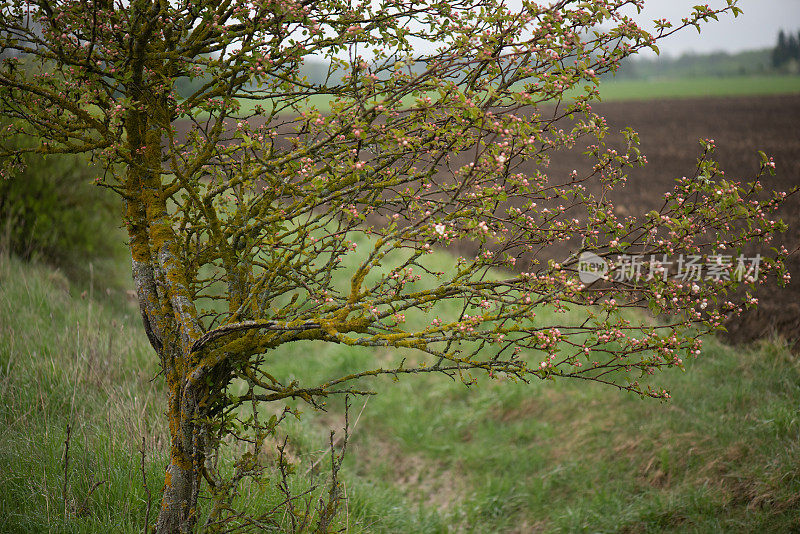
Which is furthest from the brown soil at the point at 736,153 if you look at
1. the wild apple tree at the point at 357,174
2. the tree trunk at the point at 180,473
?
the tree trunk at the point at 180,473

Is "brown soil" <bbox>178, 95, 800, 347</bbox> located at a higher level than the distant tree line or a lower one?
lower

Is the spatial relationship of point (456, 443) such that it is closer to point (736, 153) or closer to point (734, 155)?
point (734, 155)

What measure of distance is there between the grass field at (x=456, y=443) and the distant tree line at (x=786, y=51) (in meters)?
76.4

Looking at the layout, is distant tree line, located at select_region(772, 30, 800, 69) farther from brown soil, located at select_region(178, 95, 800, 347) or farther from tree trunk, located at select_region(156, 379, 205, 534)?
tree trunk, located at select_region(156, 379, 205, 534)

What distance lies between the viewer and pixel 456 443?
316 inches

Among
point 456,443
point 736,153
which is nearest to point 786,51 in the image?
point 736,153

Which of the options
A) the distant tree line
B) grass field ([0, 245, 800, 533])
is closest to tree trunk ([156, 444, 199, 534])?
grass field ([0, 245, 800, 533])

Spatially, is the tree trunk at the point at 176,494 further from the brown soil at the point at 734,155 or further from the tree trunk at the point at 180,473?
the brown soil at the point at 734,155

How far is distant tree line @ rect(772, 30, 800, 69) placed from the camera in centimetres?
6525

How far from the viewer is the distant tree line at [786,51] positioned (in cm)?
6525

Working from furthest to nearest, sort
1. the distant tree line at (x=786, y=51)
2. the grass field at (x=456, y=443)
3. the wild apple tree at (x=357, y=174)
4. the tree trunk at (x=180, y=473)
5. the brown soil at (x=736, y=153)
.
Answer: the distant tree line at (x=786, y=51) < the brown soil at (x=736, y=153) < the grass field at (x=456, y=443) < the tree trunk at (x=180, y=473) < the wild apple tree at (x=357, y=174)

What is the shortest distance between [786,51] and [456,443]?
8024 centimetres

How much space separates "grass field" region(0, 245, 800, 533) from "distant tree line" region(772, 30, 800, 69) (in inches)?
3010

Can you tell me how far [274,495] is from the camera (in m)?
4.60
